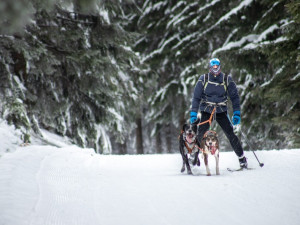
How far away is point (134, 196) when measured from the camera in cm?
401

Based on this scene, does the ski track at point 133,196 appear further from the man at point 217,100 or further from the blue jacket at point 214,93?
the blue jacket at point 214,93

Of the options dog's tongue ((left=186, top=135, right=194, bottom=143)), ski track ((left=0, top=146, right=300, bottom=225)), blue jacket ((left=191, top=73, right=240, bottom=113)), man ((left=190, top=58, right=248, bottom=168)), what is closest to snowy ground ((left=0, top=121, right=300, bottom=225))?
ski track ((left=0, top=146, right=300, bottom=225))

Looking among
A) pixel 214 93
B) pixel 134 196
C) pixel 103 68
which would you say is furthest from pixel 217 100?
pixel 103 68

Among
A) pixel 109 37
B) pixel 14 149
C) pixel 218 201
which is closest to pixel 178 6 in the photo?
pixel 109 37

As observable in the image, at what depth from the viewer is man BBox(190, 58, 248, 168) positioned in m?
6.10

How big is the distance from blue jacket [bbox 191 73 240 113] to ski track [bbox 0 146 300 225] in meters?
1.52

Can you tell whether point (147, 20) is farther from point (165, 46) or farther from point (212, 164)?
point (212, 164)

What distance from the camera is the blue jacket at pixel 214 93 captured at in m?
6.14

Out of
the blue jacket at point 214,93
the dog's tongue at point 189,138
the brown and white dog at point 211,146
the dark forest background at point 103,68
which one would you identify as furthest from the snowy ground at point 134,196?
the dark forest background at point 103,68

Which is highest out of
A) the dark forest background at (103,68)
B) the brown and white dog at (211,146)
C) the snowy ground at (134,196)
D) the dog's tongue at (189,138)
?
the dark forest background at (103,68)

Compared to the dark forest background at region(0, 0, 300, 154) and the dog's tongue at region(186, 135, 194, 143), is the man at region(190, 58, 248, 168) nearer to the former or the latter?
the dog's tongue at region(186, 135, 194, 143)

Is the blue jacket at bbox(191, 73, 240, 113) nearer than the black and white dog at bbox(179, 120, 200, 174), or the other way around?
the black and white dog at bbox(179, 120, 200, 174)

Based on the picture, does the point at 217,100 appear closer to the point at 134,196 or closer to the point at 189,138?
the point at 189,138

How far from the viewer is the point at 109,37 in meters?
9.83
